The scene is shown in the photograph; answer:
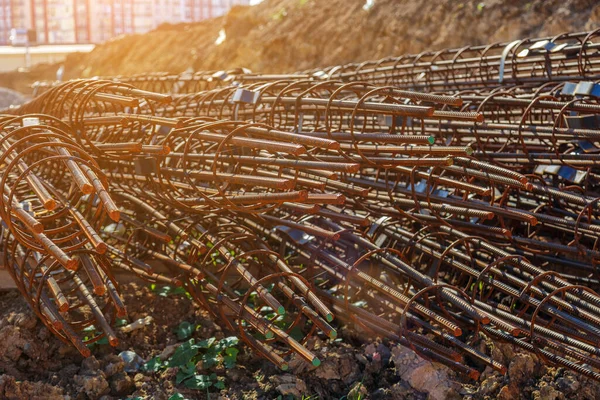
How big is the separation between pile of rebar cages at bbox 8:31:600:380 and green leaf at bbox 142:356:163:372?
0.27m

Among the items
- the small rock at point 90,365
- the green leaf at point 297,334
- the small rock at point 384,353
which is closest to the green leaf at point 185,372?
the small rock at point 90,365

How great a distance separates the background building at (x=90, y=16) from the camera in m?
46.6

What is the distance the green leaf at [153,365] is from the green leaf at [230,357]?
0.31m

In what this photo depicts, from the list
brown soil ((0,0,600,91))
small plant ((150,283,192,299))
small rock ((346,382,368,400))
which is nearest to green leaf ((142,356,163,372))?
small plant ((150,283,192,299))

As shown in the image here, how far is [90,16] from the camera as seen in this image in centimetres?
4634

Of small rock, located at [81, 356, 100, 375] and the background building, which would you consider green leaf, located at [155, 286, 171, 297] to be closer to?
small rock, located at [81, 356, 100, 375]

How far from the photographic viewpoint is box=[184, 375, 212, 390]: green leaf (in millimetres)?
2816

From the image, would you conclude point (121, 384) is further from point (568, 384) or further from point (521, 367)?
point (568, 384)

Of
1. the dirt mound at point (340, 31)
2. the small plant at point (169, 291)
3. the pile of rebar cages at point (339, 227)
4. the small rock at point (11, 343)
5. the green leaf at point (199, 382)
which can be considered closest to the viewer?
the pile of rebar cages at point (339, 227)

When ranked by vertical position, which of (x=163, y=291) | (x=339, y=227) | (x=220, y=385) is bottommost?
(x=220, y=385)

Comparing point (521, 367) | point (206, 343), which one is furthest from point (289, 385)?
point (521, 367)

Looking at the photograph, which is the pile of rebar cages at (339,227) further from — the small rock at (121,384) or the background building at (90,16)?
the background building at (90,16)

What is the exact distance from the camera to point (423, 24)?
37.4 feet

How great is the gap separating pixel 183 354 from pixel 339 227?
1.00 metres
